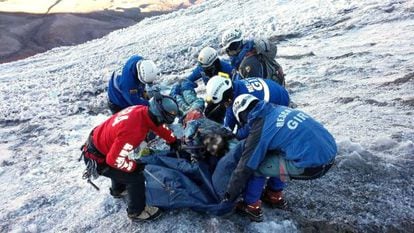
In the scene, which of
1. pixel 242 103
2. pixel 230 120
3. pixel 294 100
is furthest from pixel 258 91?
pixel 294 100

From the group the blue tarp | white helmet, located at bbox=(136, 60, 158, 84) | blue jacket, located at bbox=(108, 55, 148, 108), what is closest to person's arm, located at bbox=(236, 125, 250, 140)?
the blue tarp

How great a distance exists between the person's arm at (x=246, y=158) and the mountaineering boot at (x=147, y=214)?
826 mm

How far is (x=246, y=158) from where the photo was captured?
3.92 metres

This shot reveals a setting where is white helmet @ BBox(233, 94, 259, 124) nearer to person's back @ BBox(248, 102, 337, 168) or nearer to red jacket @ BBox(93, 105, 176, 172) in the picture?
person's back @ BBox(248, 102, 337, 168)

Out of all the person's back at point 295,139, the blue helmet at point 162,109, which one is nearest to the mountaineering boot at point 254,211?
the person's back at point 295,139

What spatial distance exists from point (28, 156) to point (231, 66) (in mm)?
3256

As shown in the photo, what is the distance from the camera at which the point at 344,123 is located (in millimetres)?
6312

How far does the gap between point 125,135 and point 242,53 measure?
2783mm

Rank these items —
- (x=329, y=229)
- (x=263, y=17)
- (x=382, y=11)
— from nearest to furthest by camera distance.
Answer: (x=329, y=229) < (x=382, y=11) < (x=263, y=17)

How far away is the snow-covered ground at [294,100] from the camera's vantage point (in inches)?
176

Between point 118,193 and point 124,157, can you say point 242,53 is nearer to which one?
point 118,193

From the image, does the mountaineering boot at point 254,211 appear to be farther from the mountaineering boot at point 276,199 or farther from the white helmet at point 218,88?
the white helmet at point 218,88

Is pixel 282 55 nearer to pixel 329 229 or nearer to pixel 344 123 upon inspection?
pixel 344 123

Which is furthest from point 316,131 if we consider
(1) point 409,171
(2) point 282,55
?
(2) point 282,55
